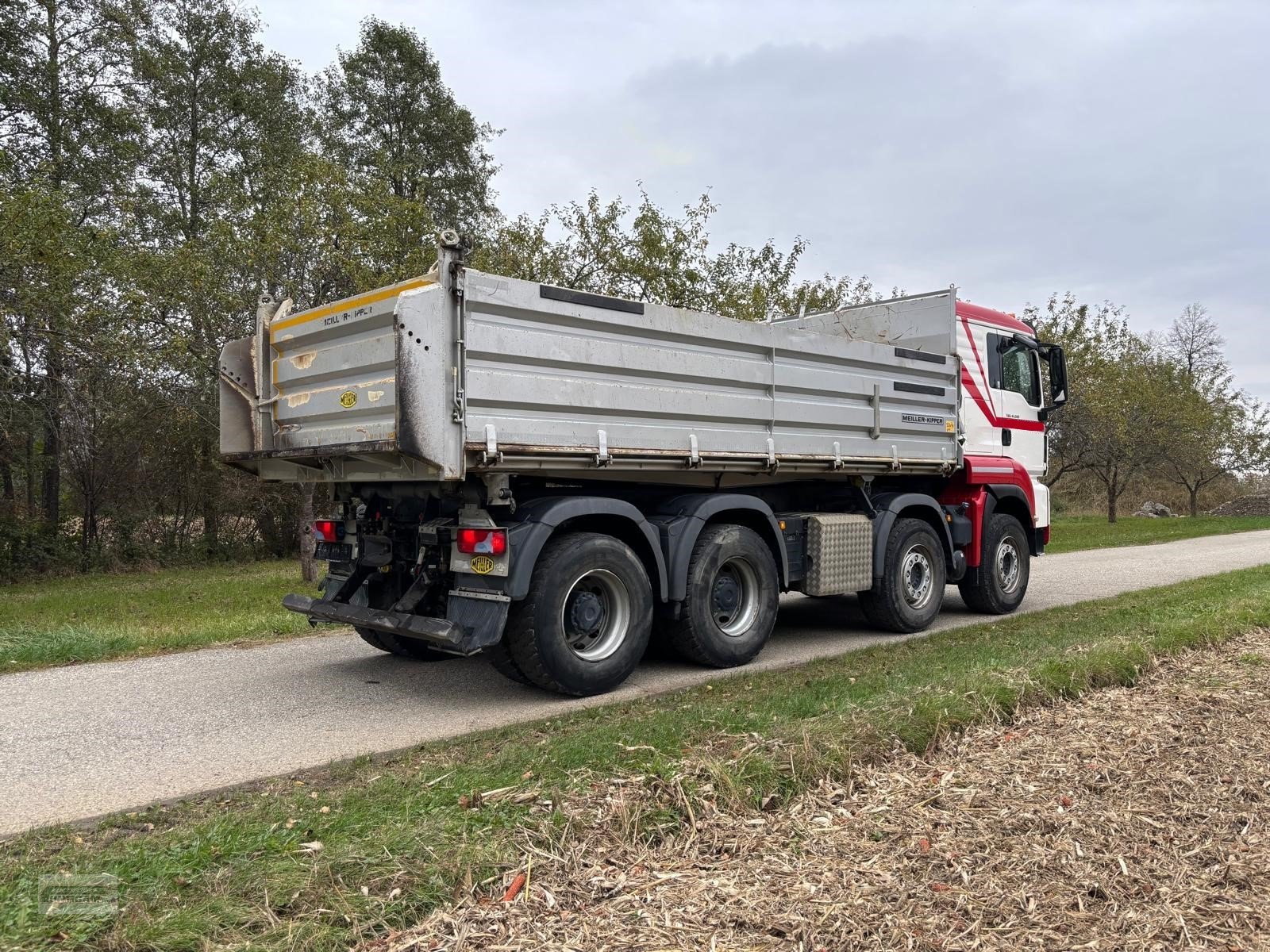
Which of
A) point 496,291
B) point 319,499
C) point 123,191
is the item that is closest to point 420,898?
point 496,291

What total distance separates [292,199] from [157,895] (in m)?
12.3

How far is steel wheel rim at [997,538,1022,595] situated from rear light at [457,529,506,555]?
20.8 feet

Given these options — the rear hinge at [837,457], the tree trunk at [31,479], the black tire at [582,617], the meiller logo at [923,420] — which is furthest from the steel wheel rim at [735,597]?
the tree trunk at [31,479]

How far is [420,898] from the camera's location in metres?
2.93

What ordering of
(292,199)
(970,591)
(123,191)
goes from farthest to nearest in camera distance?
(123,191), (292,199), (970,591)

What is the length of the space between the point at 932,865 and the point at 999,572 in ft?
24.5

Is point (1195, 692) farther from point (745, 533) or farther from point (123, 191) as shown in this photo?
point (123, 191)

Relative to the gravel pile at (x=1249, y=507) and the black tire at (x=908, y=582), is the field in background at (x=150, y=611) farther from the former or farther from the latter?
the gravel pile at (x=1249, y=507)

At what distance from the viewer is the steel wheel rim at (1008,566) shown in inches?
399

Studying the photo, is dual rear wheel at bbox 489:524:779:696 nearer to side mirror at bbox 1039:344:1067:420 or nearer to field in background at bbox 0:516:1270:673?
field in background at bbox 0:516:1270:673

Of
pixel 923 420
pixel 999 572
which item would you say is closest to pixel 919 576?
pixel 999 572

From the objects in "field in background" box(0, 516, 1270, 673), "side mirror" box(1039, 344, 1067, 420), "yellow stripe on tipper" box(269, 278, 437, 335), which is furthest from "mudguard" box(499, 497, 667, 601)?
"side mirror" box(1039, 344, 1067, 420)

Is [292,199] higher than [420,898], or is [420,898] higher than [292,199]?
[292,199]

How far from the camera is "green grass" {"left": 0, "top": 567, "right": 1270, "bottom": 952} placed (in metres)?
2.82
